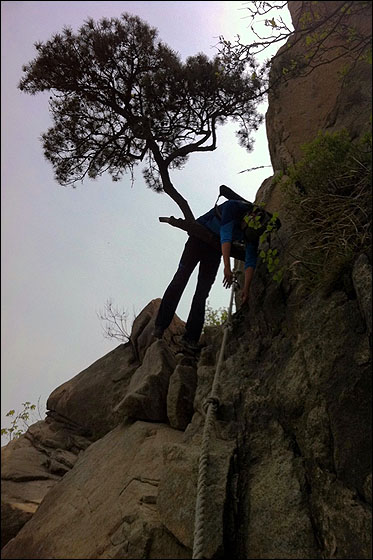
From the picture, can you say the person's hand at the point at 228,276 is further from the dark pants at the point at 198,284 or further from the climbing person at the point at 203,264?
the dark pants at the point at 198,284

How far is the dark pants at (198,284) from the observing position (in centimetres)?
549

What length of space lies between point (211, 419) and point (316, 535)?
38.4 inches

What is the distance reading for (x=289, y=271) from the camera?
428 centimetres

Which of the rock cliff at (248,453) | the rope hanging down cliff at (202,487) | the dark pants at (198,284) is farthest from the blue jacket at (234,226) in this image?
the rope hanging down cliff at (202,487)

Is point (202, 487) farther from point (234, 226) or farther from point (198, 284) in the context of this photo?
point (198, 284)

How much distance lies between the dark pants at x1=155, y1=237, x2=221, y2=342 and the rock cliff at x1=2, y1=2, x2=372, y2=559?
1.23 ft

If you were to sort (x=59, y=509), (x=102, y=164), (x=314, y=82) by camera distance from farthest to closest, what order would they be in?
(x=102, y=164), (x=314, y=82), (x=59, y=509)

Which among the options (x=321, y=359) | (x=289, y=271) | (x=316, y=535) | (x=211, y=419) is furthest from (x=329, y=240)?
(x=316, y=535)

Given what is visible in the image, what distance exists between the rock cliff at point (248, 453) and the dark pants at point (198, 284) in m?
0.38

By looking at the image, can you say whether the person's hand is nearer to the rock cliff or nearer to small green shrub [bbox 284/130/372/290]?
the rock cliff

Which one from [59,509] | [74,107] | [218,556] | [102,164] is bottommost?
[218,556]

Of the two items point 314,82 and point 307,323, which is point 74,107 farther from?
point 307,323

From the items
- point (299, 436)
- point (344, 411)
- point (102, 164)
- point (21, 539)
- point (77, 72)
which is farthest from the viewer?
point (102, 164)

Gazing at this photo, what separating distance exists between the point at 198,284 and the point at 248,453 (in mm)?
2795
